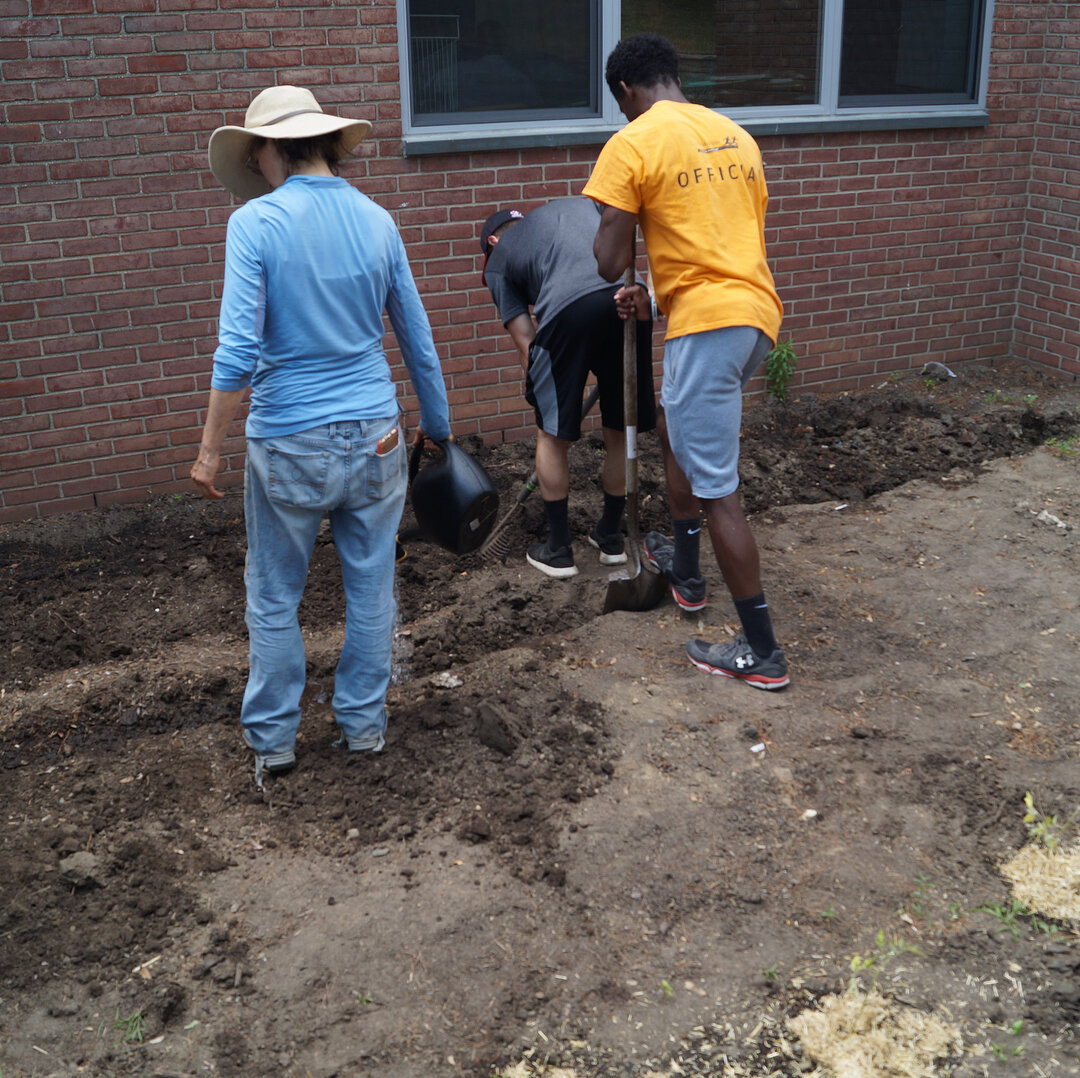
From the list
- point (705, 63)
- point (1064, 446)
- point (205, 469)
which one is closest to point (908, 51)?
point (705, 63)

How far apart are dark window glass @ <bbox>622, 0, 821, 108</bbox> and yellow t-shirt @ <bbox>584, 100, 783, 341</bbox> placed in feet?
9.77

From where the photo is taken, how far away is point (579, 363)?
4523 mm

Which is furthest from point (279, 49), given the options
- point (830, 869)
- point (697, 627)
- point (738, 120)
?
point (830, 869)

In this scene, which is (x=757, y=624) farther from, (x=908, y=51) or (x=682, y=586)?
(x=908, y=51)

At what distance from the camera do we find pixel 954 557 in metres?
5.01

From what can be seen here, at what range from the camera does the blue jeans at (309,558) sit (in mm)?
3199

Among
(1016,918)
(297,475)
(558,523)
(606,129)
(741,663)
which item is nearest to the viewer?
(1016,918)

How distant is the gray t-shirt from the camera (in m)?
4.39

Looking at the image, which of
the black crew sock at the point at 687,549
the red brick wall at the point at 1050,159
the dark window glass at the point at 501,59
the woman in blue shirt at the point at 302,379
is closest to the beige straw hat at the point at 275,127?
the woman in blue shirt at the point at 302,379

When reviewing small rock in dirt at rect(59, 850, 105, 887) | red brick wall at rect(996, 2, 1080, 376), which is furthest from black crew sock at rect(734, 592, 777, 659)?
red brick wall at rect(996, 2, 1080, 376)

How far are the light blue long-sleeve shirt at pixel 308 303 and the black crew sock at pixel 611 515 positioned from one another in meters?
1.82

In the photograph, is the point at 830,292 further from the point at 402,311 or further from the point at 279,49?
the point at 402,311

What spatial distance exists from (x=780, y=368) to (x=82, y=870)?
5076 mm

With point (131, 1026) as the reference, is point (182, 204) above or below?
above
